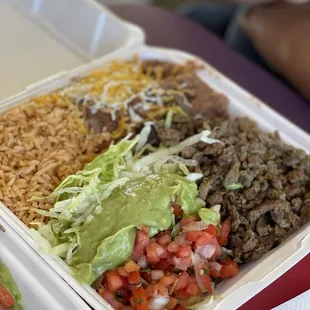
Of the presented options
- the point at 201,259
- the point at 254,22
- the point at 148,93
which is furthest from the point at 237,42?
the point at 201,259

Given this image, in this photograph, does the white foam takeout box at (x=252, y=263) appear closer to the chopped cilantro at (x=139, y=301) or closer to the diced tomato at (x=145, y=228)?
the chopped cilantro at (x=139, y=301)

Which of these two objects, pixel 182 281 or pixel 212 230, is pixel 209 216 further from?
pixel 182 281

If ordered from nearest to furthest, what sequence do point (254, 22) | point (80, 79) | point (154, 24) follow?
point (80, 79)
point (254, 22)
point (154, 24)

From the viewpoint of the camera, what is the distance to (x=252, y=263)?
1.29 m

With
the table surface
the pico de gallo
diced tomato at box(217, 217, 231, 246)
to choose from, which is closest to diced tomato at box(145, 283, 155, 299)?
the pico de gallo

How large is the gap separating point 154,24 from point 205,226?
1.28 metres

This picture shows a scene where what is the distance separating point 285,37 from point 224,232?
3.28ft

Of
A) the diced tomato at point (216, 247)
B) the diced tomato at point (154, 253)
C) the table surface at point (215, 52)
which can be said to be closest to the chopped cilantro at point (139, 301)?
the diced tomato at point (154, 253)

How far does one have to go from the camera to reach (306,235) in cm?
129

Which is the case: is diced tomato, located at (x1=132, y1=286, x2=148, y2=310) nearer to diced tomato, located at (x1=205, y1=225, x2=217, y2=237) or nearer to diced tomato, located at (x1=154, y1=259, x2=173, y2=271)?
diced tomato, located at (x1=154, y1=259, x2=173, y2=271)

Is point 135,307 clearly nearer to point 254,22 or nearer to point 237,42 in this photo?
point 254,22

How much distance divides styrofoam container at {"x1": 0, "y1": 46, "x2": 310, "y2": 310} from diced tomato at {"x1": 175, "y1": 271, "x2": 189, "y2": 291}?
0.07 metres

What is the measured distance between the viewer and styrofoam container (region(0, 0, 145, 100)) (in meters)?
1.86

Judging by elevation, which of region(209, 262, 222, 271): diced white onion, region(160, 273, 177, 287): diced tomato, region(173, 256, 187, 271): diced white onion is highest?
region(173, 256, 187, 271): diced white onion
